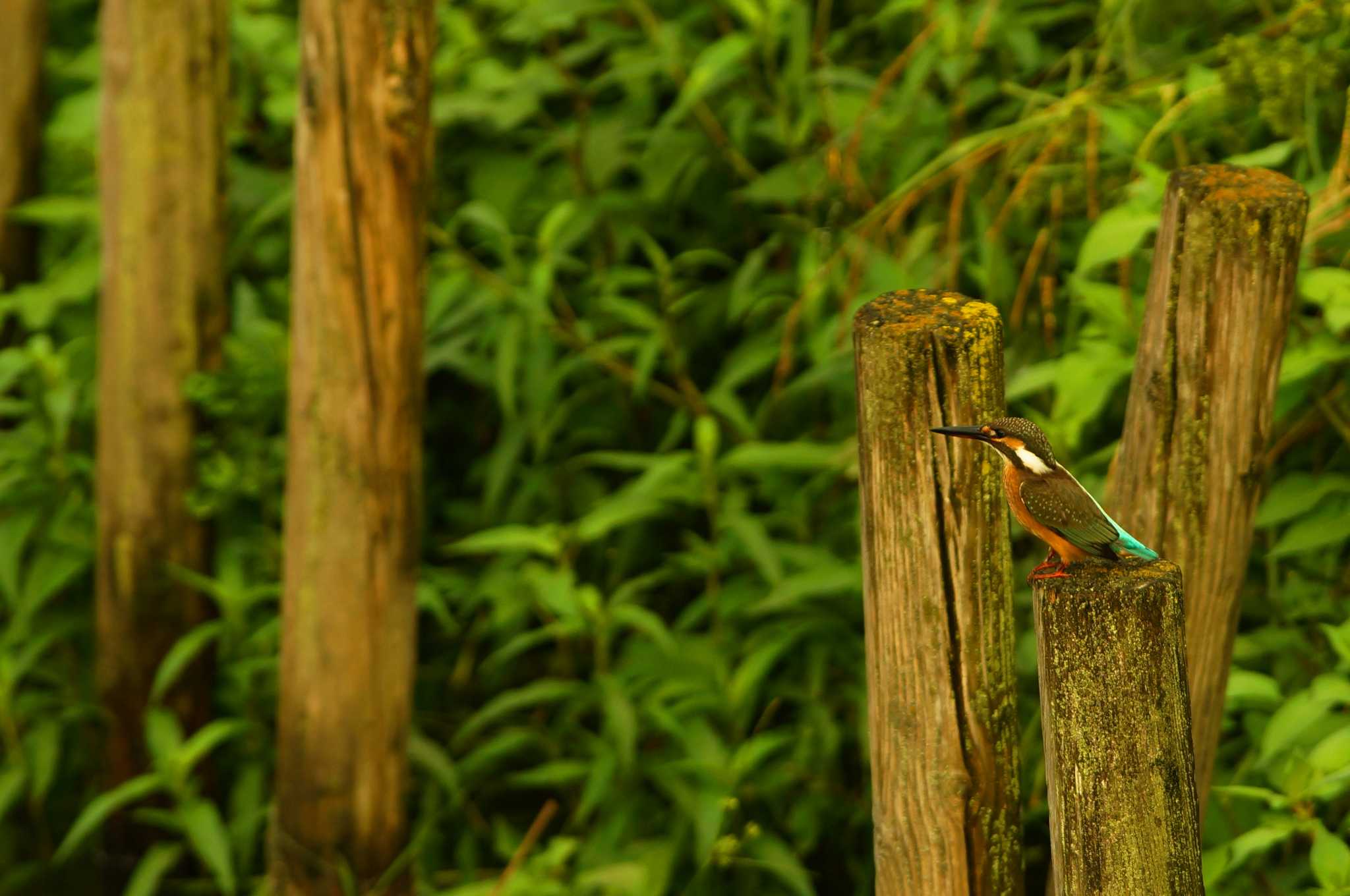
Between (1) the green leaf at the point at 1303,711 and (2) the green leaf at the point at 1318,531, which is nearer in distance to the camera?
(1) the green leaf at the point at 1303,711

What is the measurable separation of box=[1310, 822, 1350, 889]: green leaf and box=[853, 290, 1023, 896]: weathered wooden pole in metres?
0.62

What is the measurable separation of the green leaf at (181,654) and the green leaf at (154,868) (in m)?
0.38

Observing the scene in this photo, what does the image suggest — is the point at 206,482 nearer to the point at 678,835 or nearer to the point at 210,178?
the point at 210,178

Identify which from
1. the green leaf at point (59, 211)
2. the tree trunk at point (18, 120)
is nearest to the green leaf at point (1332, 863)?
the green leaf at point (59, 211)

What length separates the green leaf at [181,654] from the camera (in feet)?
12.3

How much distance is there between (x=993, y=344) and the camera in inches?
73.4

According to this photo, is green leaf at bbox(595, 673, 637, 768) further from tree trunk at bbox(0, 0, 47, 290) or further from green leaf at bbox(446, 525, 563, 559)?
tree trunk at bbox(0, 0, 47, 290)

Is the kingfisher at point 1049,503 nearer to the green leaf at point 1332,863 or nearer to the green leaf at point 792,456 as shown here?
the green leaf at point 1332,863

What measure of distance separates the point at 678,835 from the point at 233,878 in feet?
3.95

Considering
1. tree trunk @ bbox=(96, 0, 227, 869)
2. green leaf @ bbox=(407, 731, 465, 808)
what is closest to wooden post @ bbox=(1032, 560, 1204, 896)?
green leaf @ bbox=(407, 731, 465, 808)

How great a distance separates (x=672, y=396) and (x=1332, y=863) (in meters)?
2.10

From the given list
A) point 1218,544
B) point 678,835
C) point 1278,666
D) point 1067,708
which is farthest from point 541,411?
point 1067,708

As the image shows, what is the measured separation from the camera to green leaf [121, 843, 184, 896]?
3.68 m

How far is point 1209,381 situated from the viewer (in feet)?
6.74
